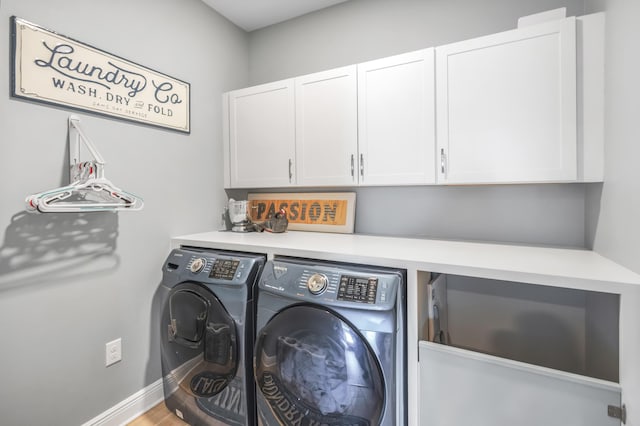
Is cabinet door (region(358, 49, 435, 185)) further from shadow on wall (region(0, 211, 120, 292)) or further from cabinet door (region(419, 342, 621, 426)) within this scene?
shadow on wall (region(0, 211, 120, 292))

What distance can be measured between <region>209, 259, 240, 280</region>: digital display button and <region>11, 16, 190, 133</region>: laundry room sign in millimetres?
986

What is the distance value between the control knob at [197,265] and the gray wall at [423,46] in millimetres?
1092

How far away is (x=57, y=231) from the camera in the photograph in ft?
4.84

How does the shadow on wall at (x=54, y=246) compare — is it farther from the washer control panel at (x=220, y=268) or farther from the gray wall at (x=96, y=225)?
the washer control panel at (x=220, y=268)

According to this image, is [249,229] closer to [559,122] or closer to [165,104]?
[165,104]

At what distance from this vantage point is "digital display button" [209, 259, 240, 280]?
157cm

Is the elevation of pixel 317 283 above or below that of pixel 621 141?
below

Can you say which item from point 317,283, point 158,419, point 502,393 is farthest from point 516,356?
point 158,419

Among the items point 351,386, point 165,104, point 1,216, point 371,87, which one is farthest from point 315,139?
point 1,216

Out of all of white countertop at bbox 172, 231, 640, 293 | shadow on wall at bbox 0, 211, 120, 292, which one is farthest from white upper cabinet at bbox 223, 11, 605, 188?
shadow on wall at bbox 0, 211, 120, 292

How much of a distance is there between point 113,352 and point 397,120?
2.07 m

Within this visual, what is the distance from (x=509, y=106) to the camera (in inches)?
58.5

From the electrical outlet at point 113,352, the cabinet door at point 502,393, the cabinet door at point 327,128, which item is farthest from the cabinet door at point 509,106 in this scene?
the electrical outlet at point 113,352

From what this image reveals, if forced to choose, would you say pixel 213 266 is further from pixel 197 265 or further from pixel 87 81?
pixel 87 81
